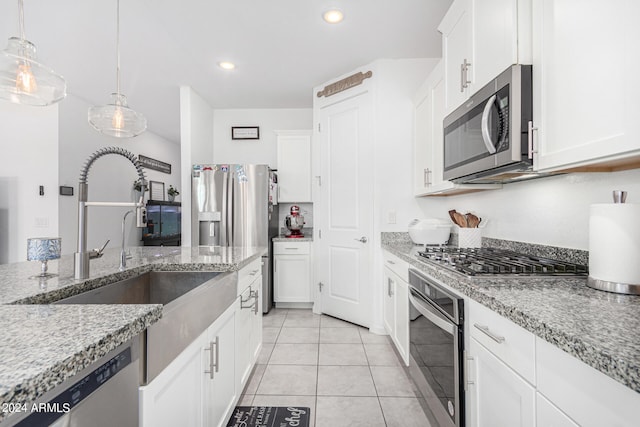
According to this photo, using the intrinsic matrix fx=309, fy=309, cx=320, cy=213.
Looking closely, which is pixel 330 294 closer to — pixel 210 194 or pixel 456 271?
pixel 210 194

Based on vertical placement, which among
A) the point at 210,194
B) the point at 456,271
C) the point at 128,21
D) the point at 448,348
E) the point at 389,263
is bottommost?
the point at 448,348

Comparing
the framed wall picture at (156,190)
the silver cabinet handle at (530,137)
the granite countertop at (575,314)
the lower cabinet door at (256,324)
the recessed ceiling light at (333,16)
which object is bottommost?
the lower cabinet door at (256,324)

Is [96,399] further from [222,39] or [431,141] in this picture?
[222,39]

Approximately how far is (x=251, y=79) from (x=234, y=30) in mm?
930

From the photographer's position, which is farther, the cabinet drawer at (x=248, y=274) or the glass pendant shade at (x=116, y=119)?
the glass pendant shade at (x=116, y=119)

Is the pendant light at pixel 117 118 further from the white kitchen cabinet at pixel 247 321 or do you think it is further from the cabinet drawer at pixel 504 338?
the cabinet drawer at pixel 504 338

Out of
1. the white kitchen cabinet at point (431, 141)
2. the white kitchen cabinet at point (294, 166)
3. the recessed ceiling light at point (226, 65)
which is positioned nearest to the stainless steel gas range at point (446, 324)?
the white kitchen cabinet at point (431, 141)

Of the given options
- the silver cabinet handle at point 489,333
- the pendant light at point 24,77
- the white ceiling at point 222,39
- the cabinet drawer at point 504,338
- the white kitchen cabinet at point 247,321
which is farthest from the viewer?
the white ceiling at point 222,39

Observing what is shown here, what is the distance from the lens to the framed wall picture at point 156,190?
5.90 meters

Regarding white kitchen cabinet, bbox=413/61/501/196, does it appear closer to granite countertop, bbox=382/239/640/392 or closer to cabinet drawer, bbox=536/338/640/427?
granite countertop, bbox=382/239/640/392

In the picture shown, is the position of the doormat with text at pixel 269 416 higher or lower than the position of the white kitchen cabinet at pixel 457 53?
lower

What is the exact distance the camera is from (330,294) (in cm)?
345

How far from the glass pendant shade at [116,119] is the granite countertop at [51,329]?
1.40 m

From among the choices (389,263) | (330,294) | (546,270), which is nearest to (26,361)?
(546,270)
